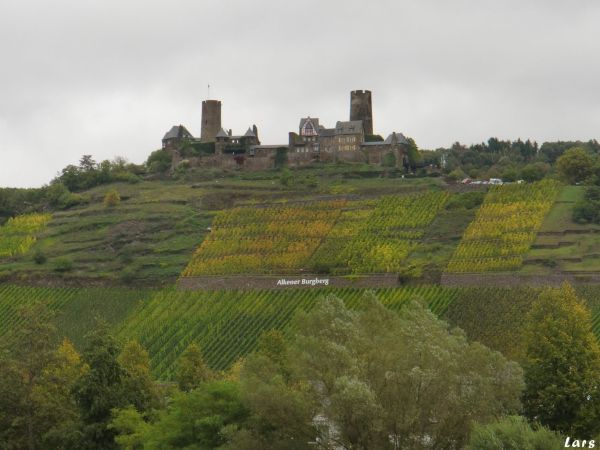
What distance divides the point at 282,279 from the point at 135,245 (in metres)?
22.6

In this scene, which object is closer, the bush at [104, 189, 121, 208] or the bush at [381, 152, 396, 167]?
the bush at [104, 189, 121, 208]

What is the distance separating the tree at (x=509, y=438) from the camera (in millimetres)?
44406

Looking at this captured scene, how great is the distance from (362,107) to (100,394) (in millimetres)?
102245

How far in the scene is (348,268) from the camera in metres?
109

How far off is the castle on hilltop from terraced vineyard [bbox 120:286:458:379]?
1730 inches

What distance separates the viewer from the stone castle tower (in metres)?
157

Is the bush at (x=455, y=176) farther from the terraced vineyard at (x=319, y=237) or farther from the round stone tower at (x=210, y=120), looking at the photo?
the round stone tower at (x=210, y=120)

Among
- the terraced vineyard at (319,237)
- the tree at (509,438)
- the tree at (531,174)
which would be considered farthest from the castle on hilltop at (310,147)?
the tree at (509,438)

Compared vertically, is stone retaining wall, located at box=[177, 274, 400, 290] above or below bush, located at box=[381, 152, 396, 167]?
below

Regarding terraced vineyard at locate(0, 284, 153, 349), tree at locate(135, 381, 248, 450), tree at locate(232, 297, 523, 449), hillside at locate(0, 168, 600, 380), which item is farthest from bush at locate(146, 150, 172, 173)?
tree at locate(232, 297, 523, 449)

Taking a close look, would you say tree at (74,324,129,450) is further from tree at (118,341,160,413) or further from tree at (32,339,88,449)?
tree at (32,339,88,449)

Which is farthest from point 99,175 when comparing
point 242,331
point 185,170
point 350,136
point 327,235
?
point 242,331

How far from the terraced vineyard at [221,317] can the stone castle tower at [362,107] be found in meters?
52.1

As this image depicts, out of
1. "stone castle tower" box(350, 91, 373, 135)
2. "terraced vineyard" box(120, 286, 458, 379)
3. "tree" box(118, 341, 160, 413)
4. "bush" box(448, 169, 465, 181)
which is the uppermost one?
"stone castle tower" box(350, 91, 373, 135)
